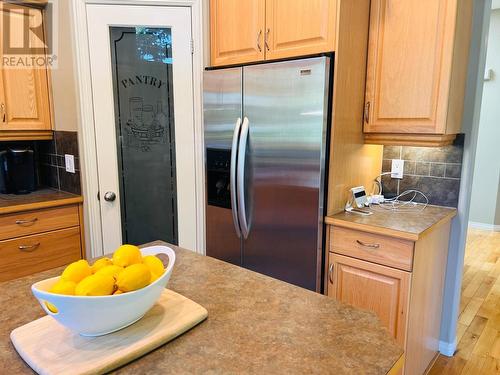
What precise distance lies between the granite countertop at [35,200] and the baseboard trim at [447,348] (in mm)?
2466

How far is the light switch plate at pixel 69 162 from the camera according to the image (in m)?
2.51

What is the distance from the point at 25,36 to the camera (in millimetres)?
2467

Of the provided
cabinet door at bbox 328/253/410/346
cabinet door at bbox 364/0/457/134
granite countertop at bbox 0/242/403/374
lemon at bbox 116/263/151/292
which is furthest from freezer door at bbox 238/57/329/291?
lemon at bbox 116/263/151/292

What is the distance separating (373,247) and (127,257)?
131 cm

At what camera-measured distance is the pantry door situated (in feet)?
7.79

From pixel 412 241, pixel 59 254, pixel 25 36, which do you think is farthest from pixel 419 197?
pixel 25 36

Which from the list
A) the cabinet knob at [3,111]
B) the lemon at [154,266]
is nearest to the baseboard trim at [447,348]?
the lemon at [154,266]

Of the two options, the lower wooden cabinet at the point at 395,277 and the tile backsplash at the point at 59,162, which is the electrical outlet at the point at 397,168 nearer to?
the lower wooden cabinet at the point at 395,277

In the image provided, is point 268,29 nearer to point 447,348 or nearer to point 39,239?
point 39,239

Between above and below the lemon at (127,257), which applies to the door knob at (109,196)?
below

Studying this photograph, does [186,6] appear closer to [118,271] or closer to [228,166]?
[228,166]

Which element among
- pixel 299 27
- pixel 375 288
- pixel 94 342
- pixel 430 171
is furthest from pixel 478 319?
pixel 94 342

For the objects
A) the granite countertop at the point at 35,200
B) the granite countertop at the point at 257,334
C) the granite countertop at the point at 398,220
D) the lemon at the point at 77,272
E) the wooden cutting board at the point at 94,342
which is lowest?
the granite countertop at the point at 257,334

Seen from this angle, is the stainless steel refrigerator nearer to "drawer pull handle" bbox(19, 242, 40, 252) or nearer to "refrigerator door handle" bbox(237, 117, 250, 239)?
"refrigerator door handle" bbox(237, 117, 250, 239)
